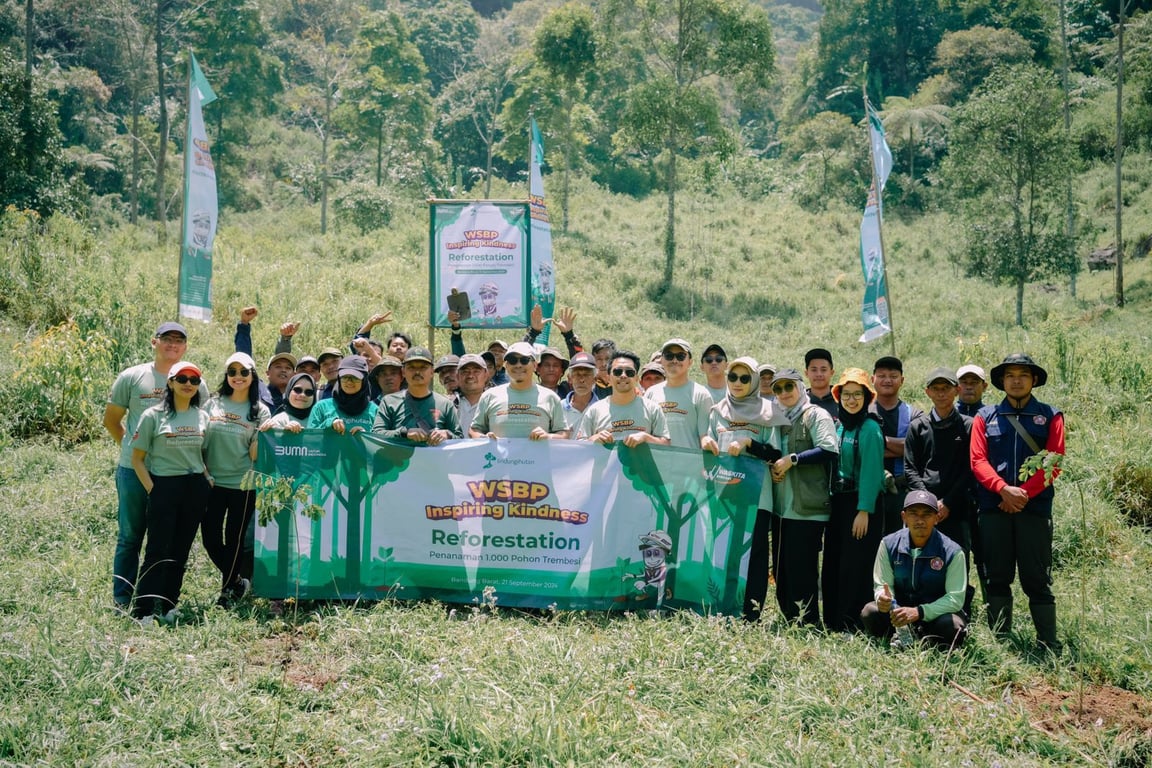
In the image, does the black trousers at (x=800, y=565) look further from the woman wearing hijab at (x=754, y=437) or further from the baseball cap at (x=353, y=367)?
the baseball cap at (x=353, y=367)

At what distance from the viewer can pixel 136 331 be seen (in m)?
12.6

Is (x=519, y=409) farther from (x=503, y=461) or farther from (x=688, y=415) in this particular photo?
(x=688, y=415)

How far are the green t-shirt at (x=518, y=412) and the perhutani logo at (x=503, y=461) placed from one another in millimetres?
155

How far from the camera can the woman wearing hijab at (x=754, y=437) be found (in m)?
5.80

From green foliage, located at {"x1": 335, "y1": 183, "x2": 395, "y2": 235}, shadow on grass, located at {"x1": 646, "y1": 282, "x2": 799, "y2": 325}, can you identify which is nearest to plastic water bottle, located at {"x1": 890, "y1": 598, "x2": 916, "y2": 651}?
shadow on grass, located at {"x1": 646, "y1": 282, "x2": 799, "y2": 325}

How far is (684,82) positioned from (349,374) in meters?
22.9

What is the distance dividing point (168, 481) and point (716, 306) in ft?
65.2

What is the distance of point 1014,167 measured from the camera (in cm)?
2202

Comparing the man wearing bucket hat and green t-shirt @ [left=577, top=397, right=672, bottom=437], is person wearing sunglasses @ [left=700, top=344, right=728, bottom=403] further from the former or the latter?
the man wearing bucket hat

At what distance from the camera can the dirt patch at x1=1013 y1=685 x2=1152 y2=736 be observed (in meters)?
4.62

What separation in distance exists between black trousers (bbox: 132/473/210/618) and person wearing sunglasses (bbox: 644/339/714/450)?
119 inches

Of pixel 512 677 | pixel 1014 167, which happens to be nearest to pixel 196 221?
pixel 512 677

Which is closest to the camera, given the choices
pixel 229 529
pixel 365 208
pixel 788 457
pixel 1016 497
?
pixel 1016 497

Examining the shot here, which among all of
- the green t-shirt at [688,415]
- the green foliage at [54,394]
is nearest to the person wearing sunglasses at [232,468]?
the green t-shirt at [688,415]
